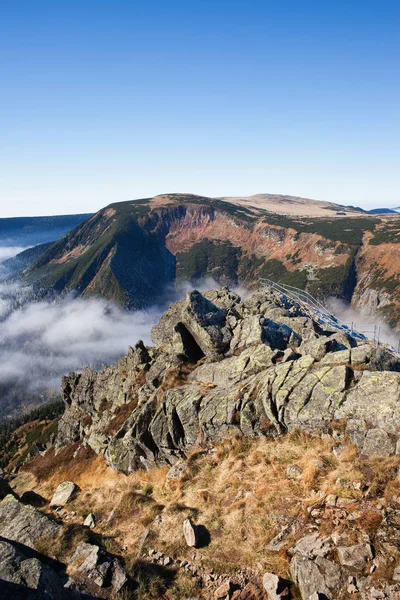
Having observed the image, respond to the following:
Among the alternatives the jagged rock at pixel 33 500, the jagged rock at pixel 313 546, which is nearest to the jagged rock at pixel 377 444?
the jagged rock at pixel 313 546

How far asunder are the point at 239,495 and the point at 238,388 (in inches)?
346

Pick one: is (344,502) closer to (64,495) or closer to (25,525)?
(25,525)

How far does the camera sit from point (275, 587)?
1285 centimetres

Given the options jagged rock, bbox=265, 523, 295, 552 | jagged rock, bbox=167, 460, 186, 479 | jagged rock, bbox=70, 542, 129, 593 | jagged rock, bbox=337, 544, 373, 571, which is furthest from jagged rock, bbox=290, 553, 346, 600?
jagged rock, bbox=167, 460, 186, 479

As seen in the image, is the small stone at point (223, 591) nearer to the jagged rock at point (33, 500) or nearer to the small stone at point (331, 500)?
the small stone at point (331, 500)

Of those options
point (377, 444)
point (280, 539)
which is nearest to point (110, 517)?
point (280, 539)

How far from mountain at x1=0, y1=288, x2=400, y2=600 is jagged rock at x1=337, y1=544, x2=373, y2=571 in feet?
0.12

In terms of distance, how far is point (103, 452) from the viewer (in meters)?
35.1

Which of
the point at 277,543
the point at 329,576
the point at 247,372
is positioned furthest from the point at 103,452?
the point at 329,576

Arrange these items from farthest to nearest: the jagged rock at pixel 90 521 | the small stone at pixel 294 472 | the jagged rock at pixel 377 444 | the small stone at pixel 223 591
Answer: the jagged rock at pixel 90 521, the small stone at pixel 294 472, the jagged rock at pixel 377 444, the small stone at pixel 223 591

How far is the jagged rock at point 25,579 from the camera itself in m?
11.2

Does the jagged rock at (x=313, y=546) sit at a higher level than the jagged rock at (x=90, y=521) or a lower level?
higher

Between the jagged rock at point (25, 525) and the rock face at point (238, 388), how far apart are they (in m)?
10.0

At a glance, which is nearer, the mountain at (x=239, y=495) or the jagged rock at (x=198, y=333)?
the mountain at (x=239, y=495)
